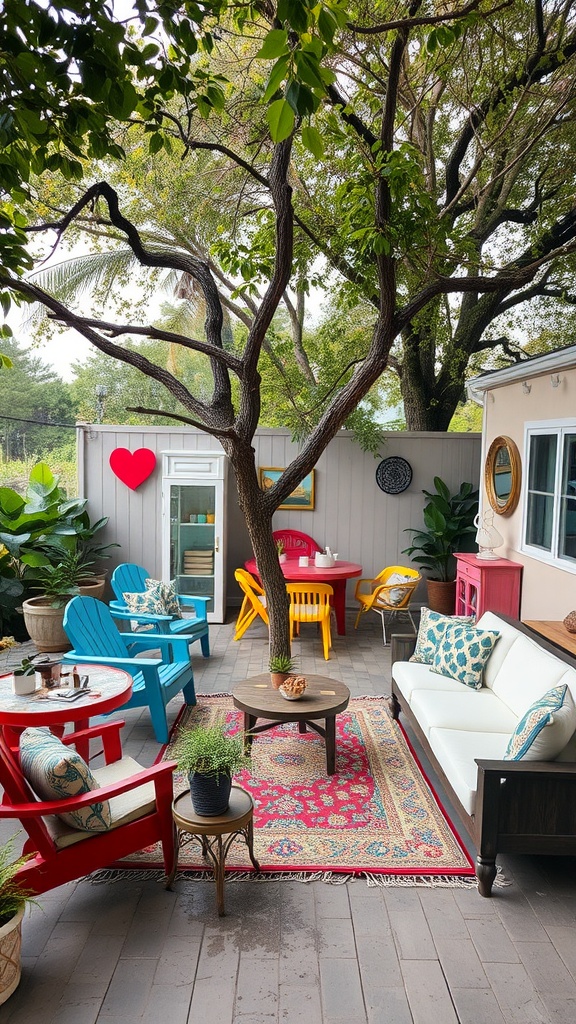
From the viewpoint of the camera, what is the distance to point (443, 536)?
26.7 feet

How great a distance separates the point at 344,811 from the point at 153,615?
279cm

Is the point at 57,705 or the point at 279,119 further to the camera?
the point at 57,705

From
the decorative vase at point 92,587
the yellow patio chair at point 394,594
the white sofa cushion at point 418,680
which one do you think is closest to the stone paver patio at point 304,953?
the white sofa cushion at point 418,680

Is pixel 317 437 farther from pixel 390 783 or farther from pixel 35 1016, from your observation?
pixel 35 1016

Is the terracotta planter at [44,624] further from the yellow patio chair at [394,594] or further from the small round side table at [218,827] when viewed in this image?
the small round side table at [218,827]

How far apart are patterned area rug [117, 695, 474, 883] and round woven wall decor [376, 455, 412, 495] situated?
13.4 ft

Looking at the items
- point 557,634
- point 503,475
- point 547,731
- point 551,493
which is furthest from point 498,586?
point 547,731

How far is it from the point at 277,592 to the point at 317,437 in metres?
1.23

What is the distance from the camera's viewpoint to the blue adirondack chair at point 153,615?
587 centimetres

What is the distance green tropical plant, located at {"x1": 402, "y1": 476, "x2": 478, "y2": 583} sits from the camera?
8.12 meters

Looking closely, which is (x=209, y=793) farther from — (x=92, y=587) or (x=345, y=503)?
(x=345, y=503)

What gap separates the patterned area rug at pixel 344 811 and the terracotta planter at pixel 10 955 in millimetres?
846

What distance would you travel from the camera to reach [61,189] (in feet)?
26.7

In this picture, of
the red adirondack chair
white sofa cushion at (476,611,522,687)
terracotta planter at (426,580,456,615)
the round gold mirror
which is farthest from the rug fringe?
terracotta planter at (426,580,456,615)
